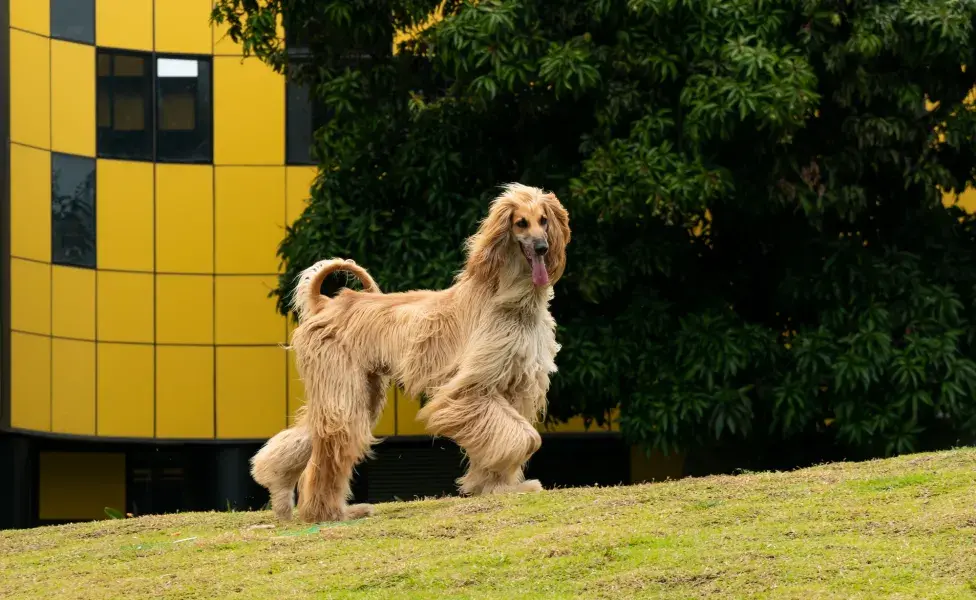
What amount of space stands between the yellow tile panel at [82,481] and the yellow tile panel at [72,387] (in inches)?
78.3

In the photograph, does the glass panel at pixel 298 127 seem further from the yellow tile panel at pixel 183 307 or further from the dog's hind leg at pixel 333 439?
the dog's hind leg at pixel 333 439

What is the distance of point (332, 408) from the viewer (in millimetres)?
11727

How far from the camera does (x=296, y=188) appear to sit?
88.4ft

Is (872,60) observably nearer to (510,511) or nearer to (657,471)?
(510,511)

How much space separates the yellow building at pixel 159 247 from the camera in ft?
86.2

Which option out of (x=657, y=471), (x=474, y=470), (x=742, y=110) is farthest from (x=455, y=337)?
(x=657, y=471)

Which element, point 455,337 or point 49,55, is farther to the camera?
point 49,55

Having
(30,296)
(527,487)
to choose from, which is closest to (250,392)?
(30,296)

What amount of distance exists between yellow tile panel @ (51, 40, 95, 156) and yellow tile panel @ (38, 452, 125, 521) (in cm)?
510

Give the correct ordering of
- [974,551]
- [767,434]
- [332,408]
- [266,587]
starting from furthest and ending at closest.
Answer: [767,434] → [332,408] → [266,587] → [974,551]

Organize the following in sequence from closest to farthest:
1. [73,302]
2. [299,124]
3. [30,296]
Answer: [30,296] < [73,302] < [299,124]

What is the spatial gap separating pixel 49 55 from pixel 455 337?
16.2 metres

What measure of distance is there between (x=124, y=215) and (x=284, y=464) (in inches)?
592

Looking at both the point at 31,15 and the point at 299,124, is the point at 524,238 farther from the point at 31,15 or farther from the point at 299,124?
the point at 31,15
